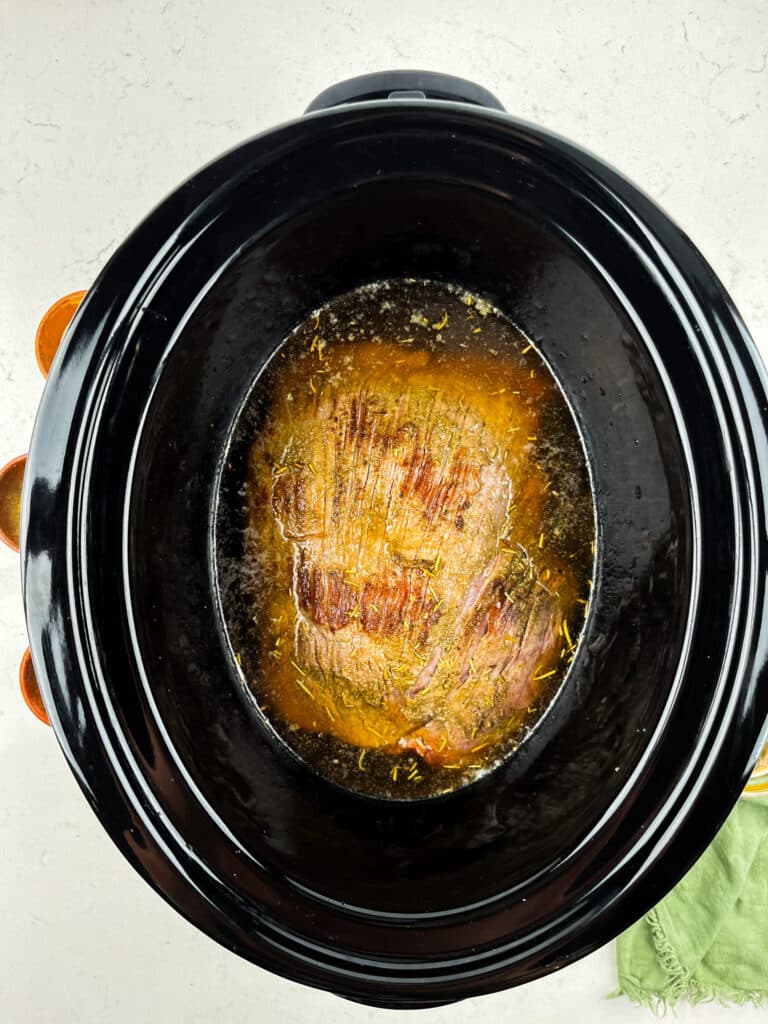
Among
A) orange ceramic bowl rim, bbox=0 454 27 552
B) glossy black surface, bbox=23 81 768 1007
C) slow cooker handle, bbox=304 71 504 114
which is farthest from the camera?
orange ceramic bowl rim, bbox=0 454 27 552

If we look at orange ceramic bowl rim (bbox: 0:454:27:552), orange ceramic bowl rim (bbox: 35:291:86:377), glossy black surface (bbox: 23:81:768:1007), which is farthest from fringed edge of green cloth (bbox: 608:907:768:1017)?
orange ceramic bowl rim (bbox: 35:291:86:377)

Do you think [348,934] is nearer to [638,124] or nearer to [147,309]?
[147,309]

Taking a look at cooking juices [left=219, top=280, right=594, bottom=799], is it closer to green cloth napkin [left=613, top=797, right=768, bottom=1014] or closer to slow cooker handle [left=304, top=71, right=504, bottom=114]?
slow cooker handle [left=304, top=71, right=504, bottom=114]

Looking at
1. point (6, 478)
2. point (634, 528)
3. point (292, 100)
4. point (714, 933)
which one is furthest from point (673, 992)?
point (292, 100)

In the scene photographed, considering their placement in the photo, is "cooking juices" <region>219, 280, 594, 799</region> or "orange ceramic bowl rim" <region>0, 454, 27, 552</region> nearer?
"cooking juices" <region>219, 280, 594, 799</region>

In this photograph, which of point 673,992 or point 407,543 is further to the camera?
point 673,992

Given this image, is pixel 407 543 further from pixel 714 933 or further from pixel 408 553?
pixel 714 933

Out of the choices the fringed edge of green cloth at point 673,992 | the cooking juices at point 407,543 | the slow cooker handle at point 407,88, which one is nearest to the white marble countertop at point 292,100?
the fringed edge of green cloth at point 673,992
